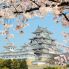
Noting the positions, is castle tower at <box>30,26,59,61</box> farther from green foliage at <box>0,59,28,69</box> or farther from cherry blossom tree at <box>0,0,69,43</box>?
cherry blossom tree at <box>0,0,69,43</box>

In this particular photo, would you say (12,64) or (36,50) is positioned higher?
(36,50)

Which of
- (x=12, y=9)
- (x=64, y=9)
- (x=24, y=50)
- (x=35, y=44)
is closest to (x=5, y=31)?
(x=12, y=9)

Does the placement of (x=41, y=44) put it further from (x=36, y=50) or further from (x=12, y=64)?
(x=12, y=64)

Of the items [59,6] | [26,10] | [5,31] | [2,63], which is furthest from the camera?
[2,63]

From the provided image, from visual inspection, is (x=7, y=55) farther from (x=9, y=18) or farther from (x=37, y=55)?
(x=9, y=18)

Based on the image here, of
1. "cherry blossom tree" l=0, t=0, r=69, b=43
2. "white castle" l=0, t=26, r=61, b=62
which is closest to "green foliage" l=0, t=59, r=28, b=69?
"cherry blossom tree" l=0, t=0, r=69, b=43

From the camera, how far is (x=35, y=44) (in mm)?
40625

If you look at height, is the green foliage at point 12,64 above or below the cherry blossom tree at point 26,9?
below

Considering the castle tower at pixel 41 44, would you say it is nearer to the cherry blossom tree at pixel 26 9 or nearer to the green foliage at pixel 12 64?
the green foliage at pixel 12 64

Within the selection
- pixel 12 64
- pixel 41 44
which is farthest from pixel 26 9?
pixel 41 44

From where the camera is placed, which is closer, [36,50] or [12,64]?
[12,64]

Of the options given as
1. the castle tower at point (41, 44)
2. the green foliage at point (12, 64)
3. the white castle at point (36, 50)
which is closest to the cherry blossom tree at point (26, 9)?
the green foliage at point (12, 64)

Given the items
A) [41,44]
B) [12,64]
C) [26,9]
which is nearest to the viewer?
[26,9]

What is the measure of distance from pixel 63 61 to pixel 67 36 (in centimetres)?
82
